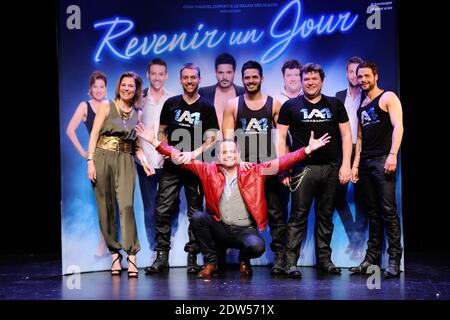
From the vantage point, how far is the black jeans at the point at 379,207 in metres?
5.56

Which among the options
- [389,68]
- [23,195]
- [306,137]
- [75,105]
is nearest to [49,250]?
[23,195]

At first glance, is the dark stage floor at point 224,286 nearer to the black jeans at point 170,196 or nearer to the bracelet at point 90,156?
the black jeans at point 170,196

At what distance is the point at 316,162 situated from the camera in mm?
5723

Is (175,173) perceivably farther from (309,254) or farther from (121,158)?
(309,254)

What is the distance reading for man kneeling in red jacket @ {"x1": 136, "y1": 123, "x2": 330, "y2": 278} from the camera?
559cm

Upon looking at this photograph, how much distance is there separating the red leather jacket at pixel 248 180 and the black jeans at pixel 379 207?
0.56 metres

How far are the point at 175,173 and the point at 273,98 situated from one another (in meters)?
1.05

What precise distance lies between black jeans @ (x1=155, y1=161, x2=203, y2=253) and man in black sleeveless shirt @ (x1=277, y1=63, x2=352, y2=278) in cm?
79

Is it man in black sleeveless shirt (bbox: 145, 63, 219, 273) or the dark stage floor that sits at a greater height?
man in black sleeveless shirt (bbox: 145, 63, 219, 273)

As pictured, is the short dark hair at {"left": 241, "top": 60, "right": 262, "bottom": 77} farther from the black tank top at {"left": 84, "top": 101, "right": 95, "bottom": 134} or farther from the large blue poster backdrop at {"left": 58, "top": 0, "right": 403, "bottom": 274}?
the black tank top at {"left": 84, "top": 101, "right": 95, "bottom": 134}

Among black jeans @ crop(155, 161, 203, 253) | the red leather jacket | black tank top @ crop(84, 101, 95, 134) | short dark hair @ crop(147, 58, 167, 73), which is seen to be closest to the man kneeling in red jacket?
the red leather jacket

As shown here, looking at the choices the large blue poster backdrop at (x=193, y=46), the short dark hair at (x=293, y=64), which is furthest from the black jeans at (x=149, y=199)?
the short dark hair at (x=293, y=64)

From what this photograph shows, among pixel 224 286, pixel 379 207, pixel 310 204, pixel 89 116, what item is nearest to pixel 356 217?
pixel 379 207

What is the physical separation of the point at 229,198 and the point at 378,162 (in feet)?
3.96
